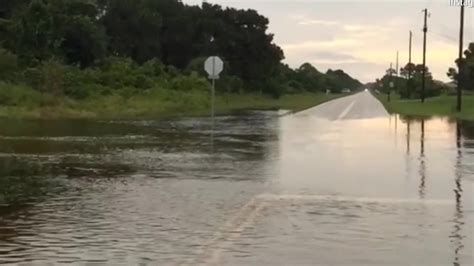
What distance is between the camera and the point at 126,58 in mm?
68062

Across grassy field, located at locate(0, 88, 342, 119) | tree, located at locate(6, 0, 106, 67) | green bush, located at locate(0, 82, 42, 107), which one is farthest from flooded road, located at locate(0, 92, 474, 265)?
tree, located at locate(6, 0, 106, 67)

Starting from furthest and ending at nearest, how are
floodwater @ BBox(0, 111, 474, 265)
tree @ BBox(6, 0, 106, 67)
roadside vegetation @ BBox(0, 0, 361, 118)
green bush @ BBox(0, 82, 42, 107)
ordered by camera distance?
tree @ BBox(6, 0, 106, 67)
roadside vegetation @ BBox(0, 0, 361, 118)
green bush @ BBox(0, 82, 42, 107)
floodwater @ BBox(0, 111, 474, 265)

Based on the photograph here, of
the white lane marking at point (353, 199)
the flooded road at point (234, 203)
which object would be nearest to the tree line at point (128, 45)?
the flooded road at point (234, 203)

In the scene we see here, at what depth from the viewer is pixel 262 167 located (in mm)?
16438

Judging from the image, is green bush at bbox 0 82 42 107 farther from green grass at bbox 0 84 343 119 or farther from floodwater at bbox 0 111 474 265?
floodwater at bbox 0 111 474 265

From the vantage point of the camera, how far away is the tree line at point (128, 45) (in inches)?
2131

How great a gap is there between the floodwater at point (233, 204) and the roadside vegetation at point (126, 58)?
72.7ft

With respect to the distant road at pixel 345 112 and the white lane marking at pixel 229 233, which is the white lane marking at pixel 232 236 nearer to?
the white lane marking at pixel 229 233

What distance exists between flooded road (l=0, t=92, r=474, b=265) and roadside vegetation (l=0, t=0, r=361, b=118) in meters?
21.8

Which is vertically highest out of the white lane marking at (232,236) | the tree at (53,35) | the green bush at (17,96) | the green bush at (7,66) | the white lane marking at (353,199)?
the tree at (53,35)

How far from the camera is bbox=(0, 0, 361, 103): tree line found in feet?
178

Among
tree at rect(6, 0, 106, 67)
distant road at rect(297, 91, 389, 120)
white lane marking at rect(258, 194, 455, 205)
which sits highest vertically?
tree at rect(6, 0, 106, 67)

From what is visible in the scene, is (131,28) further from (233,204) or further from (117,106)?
(233,204)

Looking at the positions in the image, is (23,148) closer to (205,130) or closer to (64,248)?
(205,130)
